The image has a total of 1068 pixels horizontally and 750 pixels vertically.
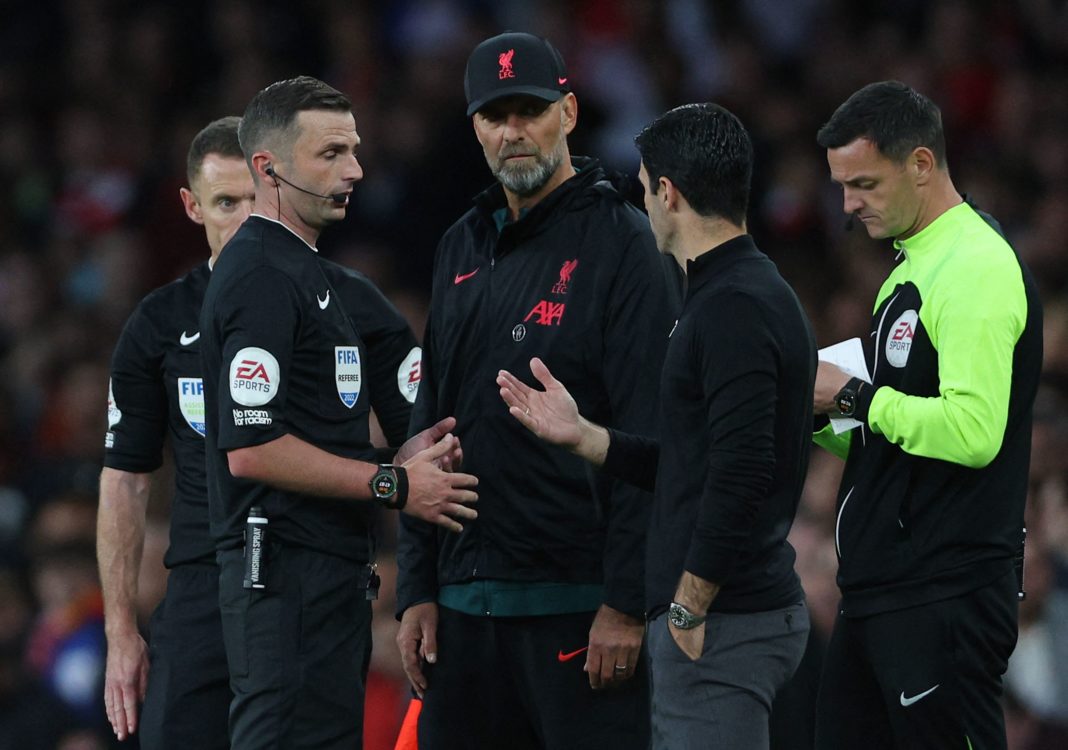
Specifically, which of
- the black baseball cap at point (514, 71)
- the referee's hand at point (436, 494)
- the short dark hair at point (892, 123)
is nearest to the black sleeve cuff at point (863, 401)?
the short dark hair at point (892, 123)

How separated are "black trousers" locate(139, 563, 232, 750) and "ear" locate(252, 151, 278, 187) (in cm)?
104

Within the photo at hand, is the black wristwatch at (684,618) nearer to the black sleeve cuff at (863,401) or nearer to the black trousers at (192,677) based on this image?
the black sleeve cuff at (863,401)

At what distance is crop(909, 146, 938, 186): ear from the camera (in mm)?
4129

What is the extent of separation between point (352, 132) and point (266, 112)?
22 cm

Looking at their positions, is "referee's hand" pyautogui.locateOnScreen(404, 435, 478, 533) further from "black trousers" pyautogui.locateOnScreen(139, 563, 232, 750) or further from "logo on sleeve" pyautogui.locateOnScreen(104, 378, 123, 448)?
"logo on sleeve" pyautogui.locateOnScreen(104, 378, 123, 448)

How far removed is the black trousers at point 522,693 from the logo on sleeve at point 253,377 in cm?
80

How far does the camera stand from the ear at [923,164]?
4129mm

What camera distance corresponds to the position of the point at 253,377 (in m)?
3.88

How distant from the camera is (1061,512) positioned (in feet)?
20.6

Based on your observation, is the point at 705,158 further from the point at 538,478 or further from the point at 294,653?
the point at 294,653

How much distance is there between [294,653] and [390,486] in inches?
17.4

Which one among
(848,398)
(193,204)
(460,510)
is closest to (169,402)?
(193,204)

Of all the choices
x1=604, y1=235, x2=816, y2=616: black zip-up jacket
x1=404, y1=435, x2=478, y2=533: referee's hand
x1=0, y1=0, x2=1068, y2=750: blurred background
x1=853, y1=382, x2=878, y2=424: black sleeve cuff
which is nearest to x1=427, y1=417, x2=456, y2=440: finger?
x1=404, y1=435, x2=478, y2=533: referee's hand

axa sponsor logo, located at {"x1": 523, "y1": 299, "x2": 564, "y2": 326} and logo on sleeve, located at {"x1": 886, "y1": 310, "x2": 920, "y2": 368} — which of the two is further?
axa sponsor logo, located at {"x1": 523, "y1": 299, "x2": 564, "y2": 326}
